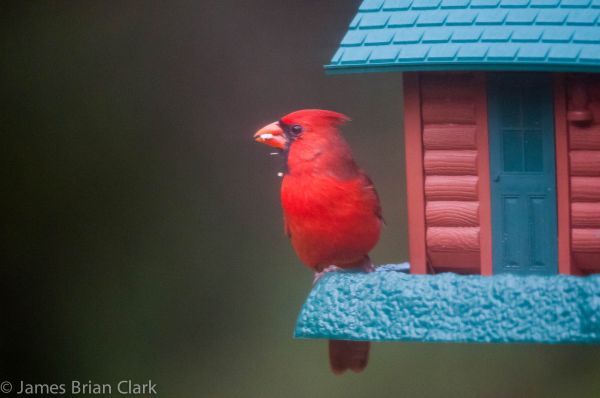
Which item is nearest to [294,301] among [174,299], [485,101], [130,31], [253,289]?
[253,289]

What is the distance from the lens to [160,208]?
260 inches

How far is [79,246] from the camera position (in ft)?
21.9

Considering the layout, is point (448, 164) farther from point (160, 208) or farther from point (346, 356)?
point (160, 208)

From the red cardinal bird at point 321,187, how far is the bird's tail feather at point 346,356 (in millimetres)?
512

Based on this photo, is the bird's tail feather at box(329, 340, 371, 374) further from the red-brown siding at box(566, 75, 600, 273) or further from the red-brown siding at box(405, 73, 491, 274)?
the red-brown siding at box(566, 75, 600, 273)

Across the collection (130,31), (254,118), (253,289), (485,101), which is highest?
(130,31)

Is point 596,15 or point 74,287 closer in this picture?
point 596,15

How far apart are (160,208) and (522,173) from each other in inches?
114

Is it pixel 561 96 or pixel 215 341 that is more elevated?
pixel 561 96

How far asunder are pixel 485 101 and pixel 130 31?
2.97 metres

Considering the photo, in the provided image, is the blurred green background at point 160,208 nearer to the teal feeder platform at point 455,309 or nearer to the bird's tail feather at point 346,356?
the bird's tail feather at point 346,356

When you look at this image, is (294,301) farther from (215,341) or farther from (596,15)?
(596,15)

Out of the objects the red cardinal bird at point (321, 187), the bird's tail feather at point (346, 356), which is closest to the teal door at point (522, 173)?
the red cardinal bird at point (321, 187)

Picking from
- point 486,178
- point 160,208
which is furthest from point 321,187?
point 160,208
